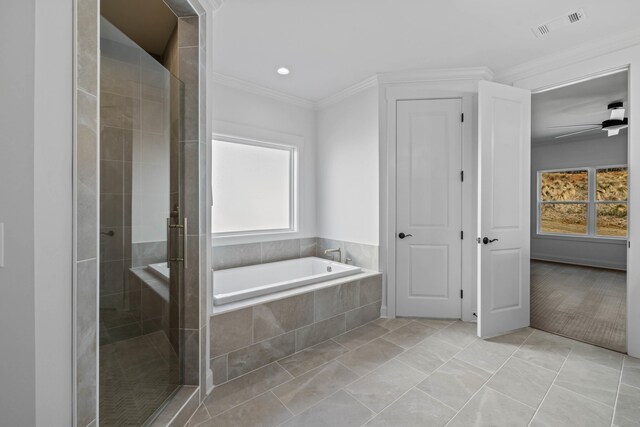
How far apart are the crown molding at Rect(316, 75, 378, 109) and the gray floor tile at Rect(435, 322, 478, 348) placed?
2597 mm

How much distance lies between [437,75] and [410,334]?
8.44 feet

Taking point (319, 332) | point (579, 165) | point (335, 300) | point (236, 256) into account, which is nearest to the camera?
point (319, 332)

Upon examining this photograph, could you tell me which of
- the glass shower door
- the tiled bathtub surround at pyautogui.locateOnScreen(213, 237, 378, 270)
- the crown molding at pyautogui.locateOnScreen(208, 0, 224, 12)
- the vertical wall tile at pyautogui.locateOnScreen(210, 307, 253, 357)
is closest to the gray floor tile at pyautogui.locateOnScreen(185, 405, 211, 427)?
the glass shower door

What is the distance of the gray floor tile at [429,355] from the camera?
217 centimetres

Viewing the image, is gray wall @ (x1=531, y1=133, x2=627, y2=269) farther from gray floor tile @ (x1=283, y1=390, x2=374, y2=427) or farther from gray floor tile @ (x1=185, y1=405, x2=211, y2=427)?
gray floor tile @ (x1=185, y1=405, x2=211, y2=427)

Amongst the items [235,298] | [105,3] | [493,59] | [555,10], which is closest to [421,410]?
[235,298]

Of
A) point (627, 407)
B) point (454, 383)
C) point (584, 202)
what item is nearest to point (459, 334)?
point (454, 383)

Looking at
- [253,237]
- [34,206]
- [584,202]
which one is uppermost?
[584,202]

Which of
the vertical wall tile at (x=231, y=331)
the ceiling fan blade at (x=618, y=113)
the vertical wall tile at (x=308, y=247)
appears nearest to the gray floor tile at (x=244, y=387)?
the vertical wall tile at (x=231, y=331)

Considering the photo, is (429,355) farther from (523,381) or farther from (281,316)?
(281,316)

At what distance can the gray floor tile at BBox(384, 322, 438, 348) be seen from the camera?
8.32 feet

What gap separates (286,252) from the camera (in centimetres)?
359

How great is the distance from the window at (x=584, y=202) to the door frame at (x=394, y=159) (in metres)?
4.57

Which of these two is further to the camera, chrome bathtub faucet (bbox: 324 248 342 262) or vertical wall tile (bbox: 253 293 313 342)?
chrome bathtub faucet (bbox: 324 248 342 262)
